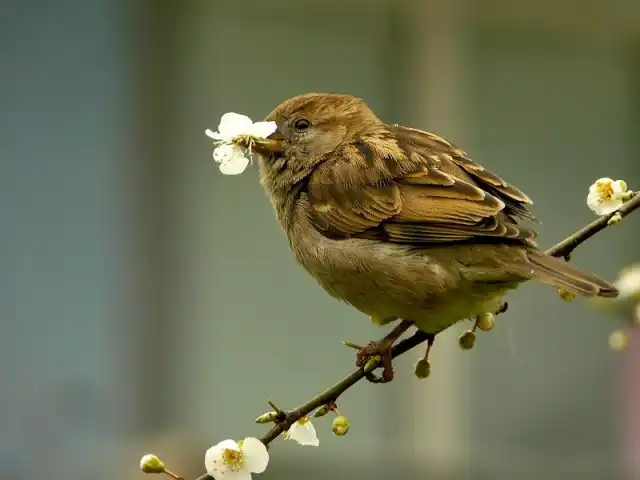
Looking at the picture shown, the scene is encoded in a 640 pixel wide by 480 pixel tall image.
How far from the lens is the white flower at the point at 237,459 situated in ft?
7.22

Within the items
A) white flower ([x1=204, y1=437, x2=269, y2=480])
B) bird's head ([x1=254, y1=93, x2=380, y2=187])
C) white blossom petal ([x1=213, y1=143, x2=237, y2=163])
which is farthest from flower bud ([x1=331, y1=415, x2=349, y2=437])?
bird's head ([x1=254, y1=93, x2=380, y2=187])

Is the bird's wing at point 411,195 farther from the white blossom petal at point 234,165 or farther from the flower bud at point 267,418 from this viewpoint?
the flower bud at point 267,418

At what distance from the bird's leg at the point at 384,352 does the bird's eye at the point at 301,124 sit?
25.5 inches

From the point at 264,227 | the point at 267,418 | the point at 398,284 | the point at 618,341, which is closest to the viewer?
the point at 267,418

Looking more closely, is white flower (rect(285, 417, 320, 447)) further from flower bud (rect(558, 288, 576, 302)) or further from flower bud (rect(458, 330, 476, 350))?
flower bud (rect(558, 288, 576, 302))

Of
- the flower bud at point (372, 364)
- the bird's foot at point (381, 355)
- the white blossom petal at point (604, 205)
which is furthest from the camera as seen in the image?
the bird's foot at point (381, 355)

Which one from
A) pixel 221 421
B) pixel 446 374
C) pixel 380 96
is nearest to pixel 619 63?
pixel 380 96

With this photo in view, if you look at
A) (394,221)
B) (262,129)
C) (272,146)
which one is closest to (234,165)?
(262,129)

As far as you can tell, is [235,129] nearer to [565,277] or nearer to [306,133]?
[306,133]

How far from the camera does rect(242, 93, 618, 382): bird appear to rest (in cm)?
258

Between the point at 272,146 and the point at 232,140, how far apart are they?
0.50 metres

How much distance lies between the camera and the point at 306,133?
310 cm

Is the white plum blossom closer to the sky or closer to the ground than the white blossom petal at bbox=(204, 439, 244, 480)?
closer to the sky

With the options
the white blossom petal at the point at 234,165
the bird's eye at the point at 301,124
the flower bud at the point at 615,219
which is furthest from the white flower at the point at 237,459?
the bird's eye at the point at 301,124
